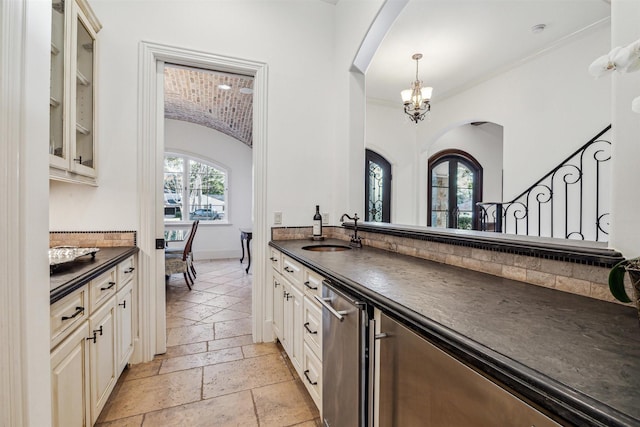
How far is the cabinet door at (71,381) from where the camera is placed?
1.15 m

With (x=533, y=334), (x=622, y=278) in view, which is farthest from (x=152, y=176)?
(x=622, y=278)

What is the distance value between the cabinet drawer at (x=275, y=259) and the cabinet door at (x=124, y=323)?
1064mm

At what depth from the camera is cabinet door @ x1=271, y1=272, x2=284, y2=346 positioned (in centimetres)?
231

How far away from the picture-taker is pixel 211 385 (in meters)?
1.99

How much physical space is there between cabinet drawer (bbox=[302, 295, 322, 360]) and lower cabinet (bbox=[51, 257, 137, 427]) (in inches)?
42.7

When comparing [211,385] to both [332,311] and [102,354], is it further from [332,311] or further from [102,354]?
[332,311]

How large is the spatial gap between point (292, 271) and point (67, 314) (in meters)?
1.17

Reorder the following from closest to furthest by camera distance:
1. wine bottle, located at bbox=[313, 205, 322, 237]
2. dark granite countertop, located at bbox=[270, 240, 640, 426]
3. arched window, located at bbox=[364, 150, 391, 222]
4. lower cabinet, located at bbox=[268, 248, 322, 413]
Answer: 1. dark granite countertop, located at bbox=[270, 240, 640, 426]
2. lower cabinet, located at bbox=[268, 248, 322, 413]
3. wine bottle, located at bbox=[313, 205, 322, 237]
4. arched window, located at bbox=[364, 150, 391, 222]

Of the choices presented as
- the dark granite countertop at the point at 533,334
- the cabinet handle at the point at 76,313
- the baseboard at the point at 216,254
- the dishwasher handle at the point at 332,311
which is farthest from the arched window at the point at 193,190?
the dark granite countertop at the point at 533,334

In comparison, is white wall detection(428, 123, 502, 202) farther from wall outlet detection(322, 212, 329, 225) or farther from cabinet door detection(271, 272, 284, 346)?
cabinet door detection(271, 272, 284, 346)

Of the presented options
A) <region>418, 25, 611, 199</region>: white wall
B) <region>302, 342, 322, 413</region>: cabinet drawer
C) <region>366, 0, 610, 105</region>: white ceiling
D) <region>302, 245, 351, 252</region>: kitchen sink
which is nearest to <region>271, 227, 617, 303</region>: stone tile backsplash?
<region>302, 245, 351, 252</region>: kitchen sink

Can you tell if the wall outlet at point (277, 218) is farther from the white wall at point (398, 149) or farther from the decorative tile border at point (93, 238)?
the white wall at point (398, 149)

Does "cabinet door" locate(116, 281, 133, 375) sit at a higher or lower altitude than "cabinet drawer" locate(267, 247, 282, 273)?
lower

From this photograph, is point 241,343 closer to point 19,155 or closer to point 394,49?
point 19,155
